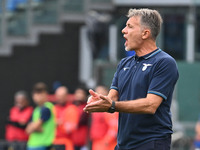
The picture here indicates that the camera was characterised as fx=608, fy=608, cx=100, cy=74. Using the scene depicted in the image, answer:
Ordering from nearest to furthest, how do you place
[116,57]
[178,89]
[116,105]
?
[116,105], [178,89], [116,57]

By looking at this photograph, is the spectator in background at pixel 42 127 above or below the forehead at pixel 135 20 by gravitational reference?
below

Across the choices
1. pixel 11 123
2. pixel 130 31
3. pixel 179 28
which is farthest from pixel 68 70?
pixel 130 31

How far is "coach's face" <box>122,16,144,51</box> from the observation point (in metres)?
4.88

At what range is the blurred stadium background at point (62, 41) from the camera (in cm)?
1689

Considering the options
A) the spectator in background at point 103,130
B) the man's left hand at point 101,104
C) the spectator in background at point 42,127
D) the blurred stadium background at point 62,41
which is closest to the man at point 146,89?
the man's left hand at point 101,104

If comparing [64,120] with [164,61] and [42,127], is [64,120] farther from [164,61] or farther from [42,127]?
[164,61]

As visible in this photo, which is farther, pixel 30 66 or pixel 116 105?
pixel 30 66

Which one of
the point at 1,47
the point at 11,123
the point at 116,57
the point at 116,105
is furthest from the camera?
the point at 116,57

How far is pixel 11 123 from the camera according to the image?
12594mm

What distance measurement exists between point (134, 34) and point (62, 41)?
1291cm

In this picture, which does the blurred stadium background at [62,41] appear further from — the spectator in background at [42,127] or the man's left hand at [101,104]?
the man's left hand at [101,104]

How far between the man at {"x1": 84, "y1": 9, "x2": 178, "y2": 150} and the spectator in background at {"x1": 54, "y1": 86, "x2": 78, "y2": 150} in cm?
688

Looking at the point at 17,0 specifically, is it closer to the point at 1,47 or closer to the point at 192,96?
the point at 1,47

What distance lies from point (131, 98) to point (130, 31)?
544 millimetres
